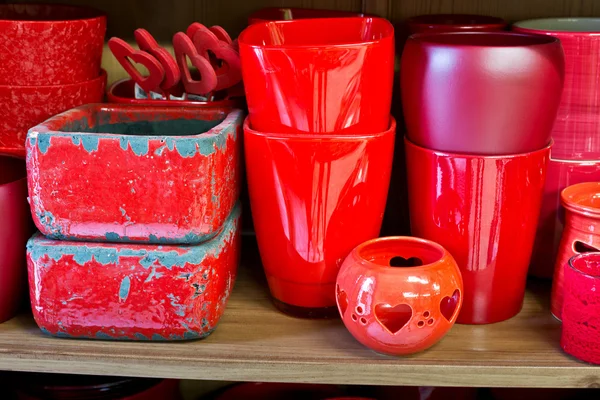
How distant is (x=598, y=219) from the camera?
0.75 metres

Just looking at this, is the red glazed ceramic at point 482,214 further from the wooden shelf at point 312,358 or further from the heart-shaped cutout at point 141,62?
the heart-shaped cutout at point 141,62

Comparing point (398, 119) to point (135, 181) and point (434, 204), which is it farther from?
point (135, 181)

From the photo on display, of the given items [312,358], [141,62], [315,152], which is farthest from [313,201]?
[141,62]

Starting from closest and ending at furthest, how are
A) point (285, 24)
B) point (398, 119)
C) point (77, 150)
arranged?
point (77, 150)
point (285, 24)
point (398, 119)

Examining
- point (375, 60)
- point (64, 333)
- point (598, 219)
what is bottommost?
point (64, 333)

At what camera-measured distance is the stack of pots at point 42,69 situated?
0.84m

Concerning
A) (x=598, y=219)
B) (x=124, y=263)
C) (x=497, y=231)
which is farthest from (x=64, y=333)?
(x=598, y=219)

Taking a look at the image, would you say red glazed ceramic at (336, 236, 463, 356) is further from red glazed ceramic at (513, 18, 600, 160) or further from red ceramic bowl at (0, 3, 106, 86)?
red ceramic bowl at (0, 3, 106, 86)

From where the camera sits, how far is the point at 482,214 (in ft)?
2.48

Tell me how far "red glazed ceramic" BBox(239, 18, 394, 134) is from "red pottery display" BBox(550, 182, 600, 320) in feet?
0.72

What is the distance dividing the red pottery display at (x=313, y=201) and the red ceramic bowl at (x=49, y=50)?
0.78 ft

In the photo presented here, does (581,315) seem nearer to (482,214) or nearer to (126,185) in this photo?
(482,214)

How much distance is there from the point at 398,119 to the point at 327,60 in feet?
1.01

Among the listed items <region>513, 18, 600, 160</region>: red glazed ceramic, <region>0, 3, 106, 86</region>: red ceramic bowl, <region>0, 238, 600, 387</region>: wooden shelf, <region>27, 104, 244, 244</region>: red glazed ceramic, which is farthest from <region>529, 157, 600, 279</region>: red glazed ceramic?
<region>0, 3, 106, 86</region>: red ceramic bowl
